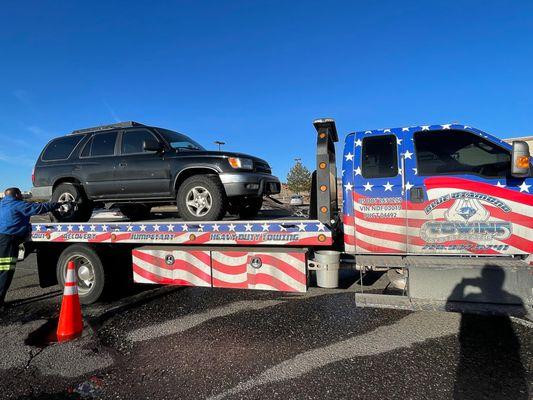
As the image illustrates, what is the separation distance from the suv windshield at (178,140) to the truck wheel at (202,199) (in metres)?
0.88

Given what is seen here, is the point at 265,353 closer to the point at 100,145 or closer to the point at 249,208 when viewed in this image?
the point at 249,208

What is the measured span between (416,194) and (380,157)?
607 mm

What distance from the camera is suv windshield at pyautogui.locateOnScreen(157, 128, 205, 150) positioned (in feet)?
19.1

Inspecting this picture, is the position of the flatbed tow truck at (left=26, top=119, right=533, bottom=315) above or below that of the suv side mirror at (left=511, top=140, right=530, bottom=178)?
below

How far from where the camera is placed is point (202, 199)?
17.1 feet

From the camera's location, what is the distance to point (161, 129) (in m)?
5.95

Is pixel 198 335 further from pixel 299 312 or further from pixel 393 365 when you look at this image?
pixel 393 365

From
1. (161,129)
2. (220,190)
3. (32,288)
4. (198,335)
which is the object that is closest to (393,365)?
(198,335)

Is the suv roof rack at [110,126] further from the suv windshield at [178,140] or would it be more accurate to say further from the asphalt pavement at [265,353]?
the asphalt pavement at [265,353]

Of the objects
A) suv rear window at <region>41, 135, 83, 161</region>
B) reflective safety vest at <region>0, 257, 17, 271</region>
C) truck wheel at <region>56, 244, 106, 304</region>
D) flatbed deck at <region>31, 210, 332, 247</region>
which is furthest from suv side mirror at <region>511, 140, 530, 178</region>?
reflective safety vest at <region>0, 257, 17, 271</region>

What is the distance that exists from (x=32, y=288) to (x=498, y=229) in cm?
759

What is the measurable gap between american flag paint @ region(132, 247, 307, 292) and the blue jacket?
174 centimetres

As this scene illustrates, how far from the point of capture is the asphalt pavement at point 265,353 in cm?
292

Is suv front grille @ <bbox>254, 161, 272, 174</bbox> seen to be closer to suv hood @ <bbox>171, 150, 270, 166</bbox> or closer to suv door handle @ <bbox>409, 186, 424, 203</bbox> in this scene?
suv hood @ <bbox>171, 150, 270, 166</bbox>
